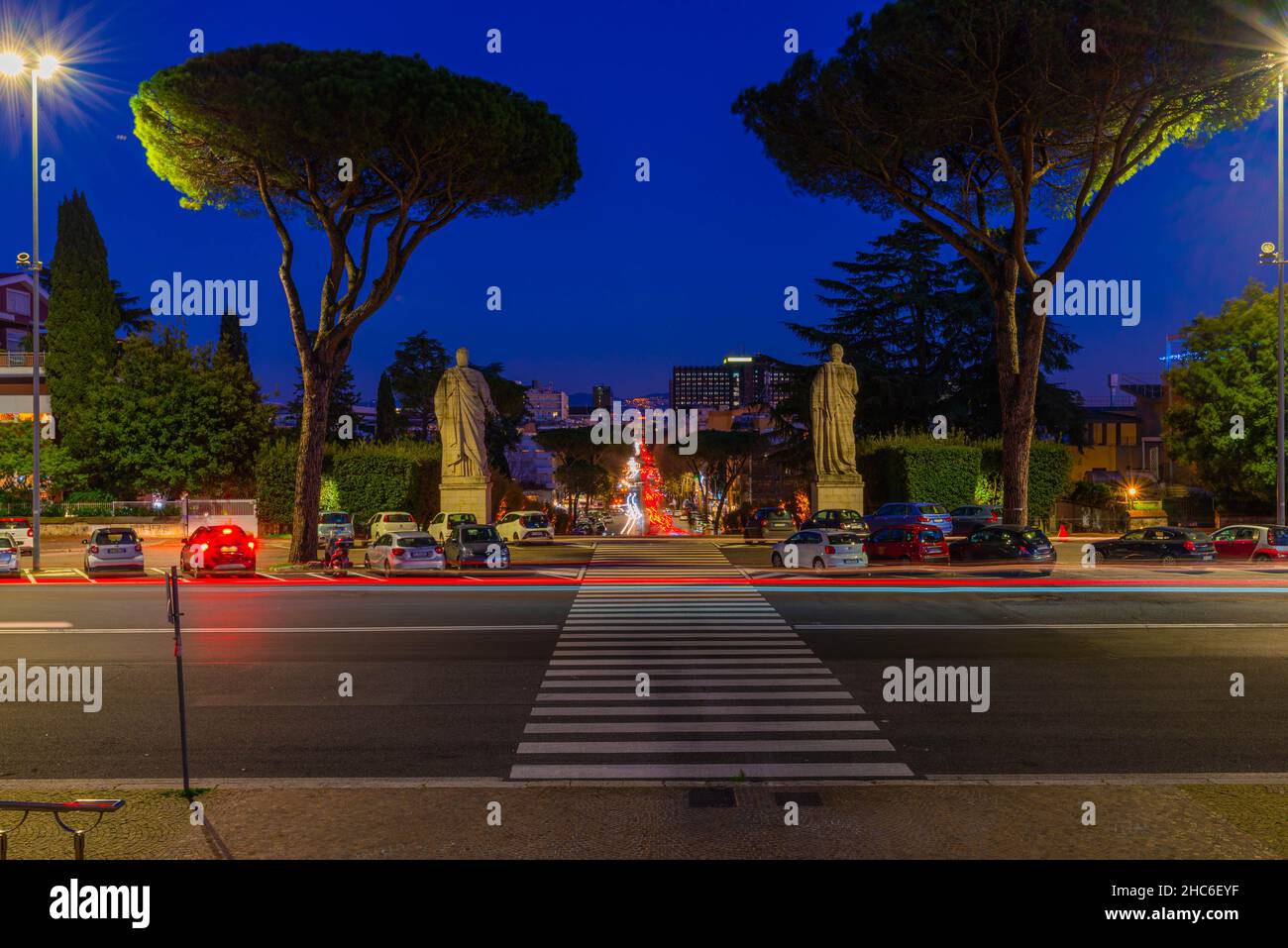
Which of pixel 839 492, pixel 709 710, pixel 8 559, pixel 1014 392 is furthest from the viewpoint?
pixel 839 492

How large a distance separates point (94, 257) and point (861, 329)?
143 ft

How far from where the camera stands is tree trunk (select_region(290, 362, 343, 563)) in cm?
2905

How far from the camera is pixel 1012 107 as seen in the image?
2841 centimetres

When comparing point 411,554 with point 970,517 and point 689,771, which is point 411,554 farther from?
point 970,517

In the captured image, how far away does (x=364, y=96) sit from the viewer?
26.2 m

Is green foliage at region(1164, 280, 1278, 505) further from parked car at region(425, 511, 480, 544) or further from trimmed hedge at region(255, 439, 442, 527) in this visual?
trimmed hedge at region(255, 439, 442, 527)

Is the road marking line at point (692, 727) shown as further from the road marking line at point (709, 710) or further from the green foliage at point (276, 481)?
the green foliage at point (276, 481)

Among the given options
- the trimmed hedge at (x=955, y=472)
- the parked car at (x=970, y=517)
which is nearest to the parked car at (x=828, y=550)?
the parked car at (x=970, y=517)

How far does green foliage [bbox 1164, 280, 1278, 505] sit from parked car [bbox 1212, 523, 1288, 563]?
46.5 feet

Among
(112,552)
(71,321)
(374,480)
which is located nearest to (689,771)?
(112,552)

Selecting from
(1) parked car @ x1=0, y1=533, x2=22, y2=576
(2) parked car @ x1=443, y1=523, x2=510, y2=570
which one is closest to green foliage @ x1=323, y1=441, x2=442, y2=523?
(2) parked car @ x1=443, y1=523, x2=510, y2=570

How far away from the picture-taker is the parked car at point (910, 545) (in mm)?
28625

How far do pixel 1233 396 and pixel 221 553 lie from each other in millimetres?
41797

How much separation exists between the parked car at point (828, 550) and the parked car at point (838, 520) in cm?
558
